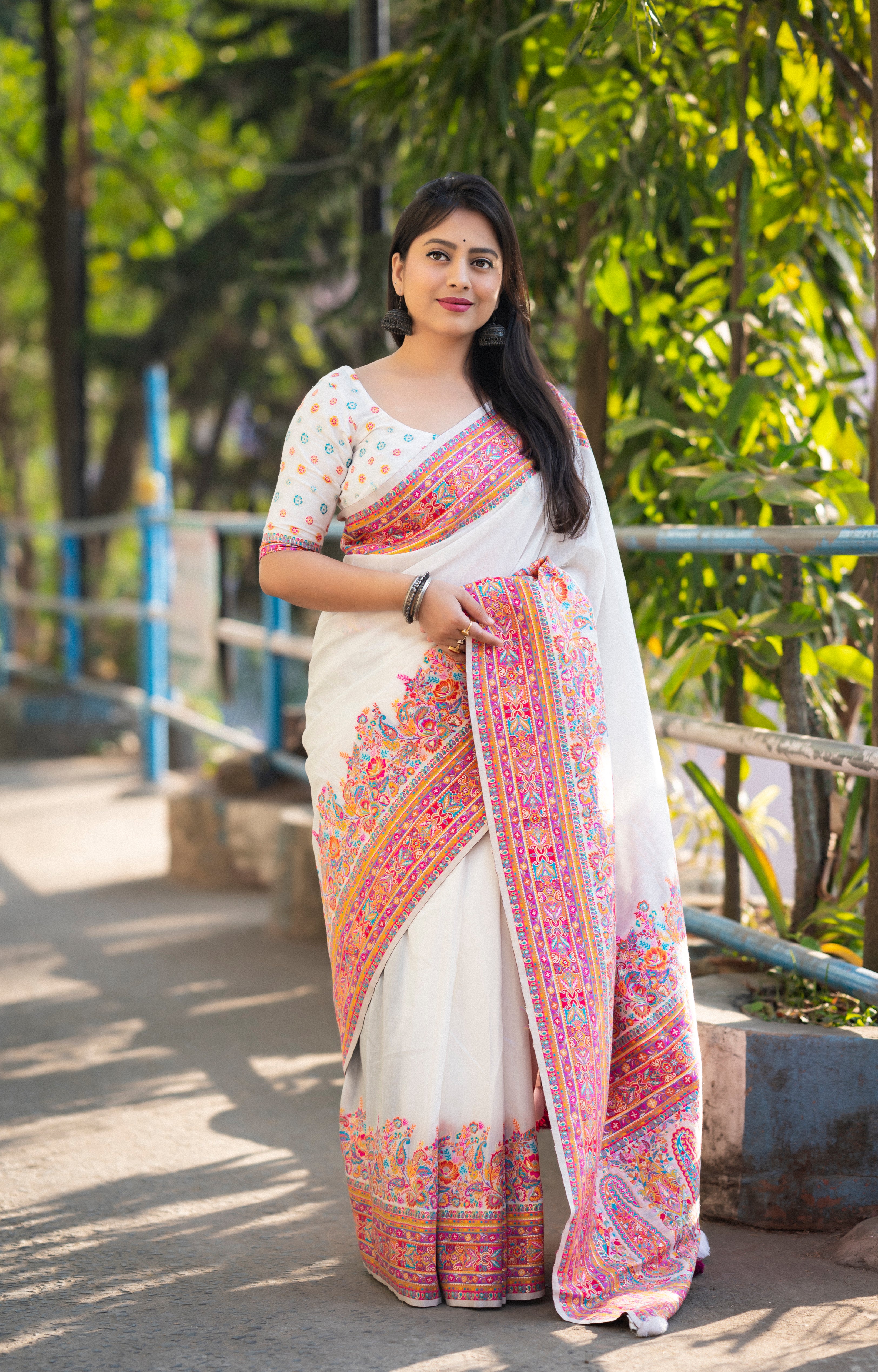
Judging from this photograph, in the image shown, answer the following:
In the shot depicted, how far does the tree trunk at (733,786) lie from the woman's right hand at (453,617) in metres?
0.97

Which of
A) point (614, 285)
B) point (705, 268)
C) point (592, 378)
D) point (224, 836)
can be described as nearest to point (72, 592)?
point (224, 836)

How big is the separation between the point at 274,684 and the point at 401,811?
3.05 meters

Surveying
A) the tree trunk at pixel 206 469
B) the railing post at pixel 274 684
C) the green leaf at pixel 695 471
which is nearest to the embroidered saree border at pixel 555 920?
the green leaf at pixel 695 471

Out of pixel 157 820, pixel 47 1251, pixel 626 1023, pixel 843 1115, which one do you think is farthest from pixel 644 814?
pixel 157 820

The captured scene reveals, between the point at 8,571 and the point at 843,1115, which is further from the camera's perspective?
the point at 8,571

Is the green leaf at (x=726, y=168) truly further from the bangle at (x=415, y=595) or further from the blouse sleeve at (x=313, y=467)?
the bangle at (x=415, y=595)

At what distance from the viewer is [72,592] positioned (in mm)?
9914

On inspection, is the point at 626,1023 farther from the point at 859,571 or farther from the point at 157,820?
the point at 157,820

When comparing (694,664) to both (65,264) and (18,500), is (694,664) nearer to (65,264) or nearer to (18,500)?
(65,264)

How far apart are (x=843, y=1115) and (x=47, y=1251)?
4.27 feet

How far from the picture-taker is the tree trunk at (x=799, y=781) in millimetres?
2814

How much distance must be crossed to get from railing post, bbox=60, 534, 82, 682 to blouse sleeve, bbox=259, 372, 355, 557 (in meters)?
7.46

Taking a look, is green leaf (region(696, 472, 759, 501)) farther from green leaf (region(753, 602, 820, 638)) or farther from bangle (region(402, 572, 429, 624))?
bangle (region(402, 572, 429, 624))

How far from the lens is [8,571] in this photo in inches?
454
